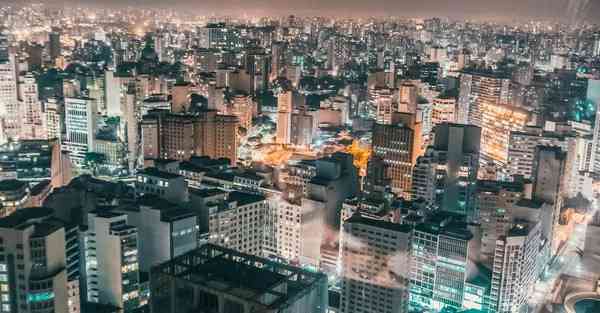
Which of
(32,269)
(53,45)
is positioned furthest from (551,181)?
(53,45)

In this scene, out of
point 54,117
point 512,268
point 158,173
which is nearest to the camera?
point 512,268

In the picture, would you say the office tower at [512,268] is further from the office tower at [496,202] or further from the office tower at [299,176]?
the office tower at [299,176]

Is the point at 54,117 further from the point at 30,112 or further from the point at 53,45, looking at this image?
the point at 53,45

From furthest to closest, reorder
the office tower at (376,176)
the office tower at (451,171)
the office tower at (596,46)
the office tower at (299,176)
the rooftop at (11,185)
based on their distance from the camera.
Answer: the office tower at (451,171), the office tower at (376,176), the office tower at (299,176), the office tower at (596,46), the rooftop at (11,185)

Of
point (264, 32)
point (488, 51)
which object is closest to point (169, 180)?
point (488, 51)

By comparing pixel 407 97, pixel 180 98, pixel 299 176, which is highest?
pixel 407 97

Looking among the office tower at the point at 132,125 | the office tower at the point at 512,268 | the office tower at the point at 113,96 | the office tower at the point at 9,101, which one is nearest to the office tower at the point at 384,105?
the office tower at the point at 132,125

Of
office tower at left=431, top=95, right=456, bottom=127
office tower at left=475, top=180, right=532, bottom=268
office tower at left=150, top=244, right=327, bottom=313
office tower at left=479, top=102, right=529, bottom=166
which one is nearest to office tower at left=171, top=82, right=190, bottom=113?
office tower at left=431, top=95, right=456, bottom=127
